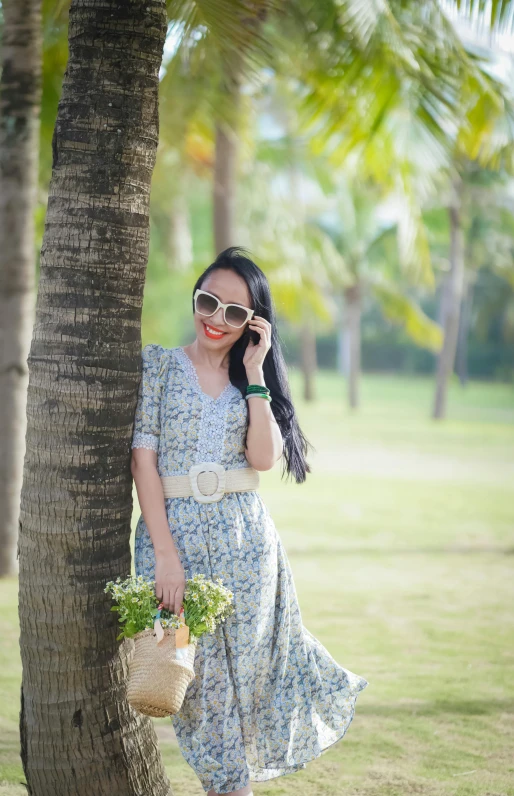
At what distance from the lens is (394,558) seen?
884 centimetres

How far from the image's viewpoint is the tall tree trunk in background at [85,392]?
2984 mm

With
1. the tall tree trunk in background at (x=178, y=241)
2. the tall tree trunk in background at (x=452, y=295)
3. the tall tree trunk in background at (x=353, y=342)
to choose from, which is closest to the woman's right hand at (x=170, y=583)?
the tall tree trunk in background at (x=178, y=241)

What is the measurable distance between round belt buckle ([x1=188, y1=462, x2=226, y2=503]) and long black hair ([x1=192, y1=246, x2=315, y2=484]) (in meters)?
0.32

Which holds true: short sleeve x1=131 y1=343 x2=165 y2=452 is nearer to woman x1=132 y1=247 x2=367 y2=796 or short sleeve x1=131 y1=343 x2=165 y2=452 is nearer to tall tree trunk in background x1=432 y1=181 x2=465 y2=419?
woman x1=132 y1=247 x2=367 y2=796

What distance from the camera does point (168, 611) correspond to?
3.00 m

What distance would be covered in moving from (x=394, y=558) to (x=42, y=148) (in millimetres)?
5109

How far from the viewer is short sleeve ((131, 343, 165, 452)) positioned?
10.4 ft

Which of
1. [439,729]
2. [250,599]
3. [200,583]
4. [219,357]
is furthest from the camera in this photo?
[439,729]

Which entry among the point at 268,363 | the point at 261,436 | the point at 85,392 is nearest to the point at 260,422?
the point at 261,436

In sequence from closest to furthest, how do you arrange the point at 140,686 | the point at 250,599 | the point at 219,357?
the point at 140,686, the point at 250,599, the point at 219,357

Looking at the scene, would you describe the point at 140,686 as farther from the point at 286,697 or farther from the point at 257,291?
the point at 257,291

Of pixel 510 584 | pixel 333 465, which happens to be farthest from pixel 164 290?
pixel 510 584

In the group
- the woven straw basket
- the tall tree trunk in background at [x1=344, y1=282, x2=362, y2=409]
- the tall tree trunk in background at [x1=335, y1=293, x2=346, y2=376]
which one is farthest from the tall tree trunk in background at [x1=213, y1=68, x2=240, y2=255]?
the tall tree trunk in background at [x1=335, y1=293, x2=346, y2=376]

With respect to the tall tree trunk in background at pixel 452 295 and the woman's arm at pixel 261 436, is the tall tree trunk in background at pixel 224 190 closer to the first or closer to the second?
the woman's arm at pixel 261 436
